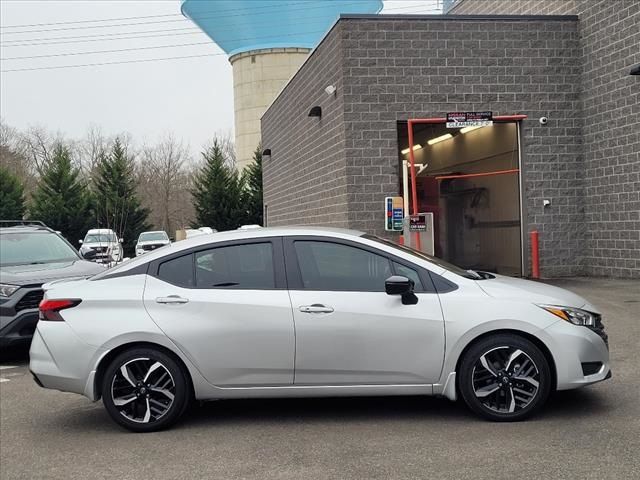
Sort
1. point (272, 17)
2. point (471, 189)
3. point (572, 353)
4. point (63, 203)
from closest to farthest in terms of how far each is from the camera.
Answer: point (572, 353) → point (471, 189) → point (63, 203) → point (272, 17)

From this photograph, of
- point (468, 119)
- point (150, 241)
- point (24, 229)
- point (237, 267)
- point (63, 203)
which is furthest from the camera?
point (63, 203)

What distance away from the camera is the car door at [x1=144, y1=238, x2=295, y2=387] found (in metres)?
5.17

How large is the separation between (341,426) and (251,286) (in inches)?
51.3

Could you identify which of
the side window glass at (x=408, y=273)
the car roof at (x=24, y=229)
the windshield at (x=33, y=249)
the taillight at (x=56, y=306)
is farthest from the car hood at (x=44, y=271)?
the side window glass at (x=408, y=273)

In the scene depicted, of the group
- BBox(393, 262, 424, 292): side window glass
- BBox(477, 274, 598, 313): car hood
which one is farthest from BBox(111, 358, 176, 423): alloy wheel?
BBox(477, 274, 598, 313): car hood

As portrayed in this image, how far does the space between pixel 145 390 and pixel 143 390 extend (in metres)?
0.02

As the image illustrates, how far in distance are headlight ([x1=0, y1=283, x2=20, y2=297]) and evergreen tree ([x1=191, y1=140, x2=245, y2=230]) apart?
31.3 meters

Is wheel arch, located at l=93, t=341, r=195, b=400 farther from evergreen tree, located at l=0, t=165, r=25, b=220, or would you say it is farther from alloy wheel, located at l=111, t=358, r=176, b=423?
evergreen tree, located at l=0, t=165, r=25, b=220

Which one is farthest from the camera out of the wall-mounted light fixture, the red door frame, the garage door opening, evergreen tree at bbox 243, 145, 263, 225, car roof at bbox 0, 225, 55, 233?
evergreen tree at bbox 243, 145, 263, 225

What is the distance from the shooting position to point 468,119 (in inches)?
537

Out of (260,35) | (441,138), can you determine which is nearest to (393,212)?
(441,138)

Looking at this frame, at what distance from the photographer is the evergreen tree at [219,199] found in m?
39.8

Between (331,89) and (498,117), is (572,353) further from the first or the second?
(331,89)

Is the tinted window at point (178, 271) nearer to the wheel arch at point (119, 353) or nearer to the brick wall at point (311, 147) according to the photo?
the wheel arch at point (119, 353)
